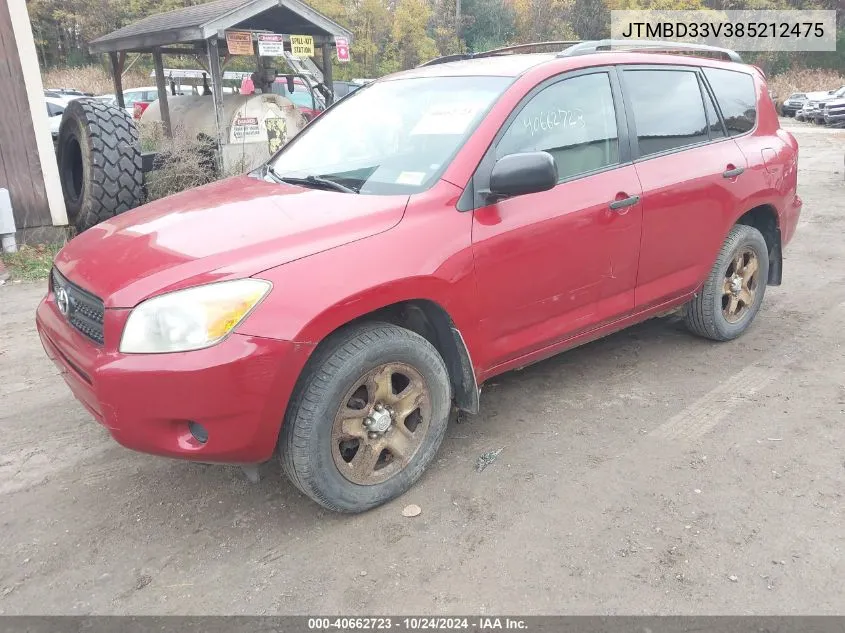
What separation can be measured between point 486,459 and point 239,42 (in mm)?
8116

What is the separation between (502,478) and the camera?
3.12 metres

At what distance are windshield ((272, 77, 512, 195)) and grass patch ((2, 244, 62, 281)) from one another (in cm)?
396

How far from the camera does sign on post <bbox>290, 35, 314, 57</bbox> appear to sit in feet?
33.8

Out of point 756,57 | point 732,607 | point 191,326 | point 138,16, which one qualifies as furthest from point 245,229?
point 756,57

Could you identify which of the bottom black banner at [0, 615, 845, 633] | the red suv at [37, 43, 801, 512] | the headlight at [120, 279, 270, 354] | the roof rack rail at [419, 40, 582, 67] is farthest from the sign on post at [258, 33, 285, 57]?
the bottom black banner at [0, 615, 845, 633]

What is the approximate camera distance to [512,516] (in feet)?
9.33

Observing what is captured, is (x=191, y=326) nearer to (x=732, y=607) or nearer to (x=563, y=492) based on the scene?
(x=563, y=492)

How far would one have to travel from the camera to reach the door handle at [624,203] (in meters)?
3.51

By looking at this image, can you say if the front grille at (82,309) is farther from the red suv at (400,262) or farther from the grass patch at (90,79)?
the grass patch at (90,79)

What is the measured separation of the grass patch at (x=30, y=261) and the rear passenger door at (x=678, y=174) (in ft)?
17.8

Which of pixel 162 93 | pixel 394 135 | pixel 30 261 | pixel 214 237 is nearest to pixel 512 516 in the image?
pixel 214 237

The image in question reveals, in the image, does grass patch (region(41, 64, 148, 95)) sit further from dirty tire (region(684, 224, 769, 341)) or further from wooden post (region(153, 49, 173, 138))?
dirty tire (region(684, 224, 769, 341))

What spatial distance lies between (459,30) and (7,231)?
29865mm

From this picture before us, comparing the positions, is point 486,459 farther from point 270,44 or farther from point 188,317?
point 270,44
